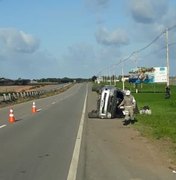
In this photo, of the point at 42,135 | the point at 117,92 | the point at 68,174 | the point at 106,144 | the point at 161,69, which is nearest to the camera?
the point at 68,174

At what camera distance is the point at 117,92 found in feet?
99.1

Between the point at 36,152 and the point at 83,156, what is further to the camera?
the point at 36,152

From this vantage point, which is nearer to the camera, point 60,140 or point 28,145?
point 28,145

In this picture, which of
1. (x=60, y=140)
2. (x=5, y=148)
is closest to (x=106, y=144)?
(x=60, y=140)

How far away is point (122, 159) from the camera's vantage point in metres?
13.5

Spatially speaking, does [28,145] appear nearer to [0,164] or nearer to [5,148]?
[5,148]

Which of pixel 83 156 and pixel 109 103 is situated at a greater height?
pixel 109 103

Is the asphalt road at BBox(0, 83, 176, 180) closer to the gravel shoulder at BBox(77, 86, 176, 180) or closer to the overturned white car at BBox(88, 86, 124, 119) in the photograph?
the gravel shoulder at BBox(77, 86, 176, 180)

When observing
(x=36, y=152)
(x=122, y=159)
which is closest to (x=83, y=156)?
(x=122, y=159)

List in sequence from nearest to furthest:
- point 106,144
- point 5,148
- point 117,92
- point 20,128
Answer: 1. point 5,148
2. point 106,144
3. point 20,128
4. point 117,92

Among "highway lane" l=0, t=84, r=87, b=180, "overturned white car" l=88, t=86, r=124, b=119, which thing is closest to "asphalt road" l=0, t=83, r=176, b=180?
"highway lane" l=0, t=84, r=87, b=180

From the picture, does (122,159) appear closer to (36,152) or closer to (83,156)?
(83,156)

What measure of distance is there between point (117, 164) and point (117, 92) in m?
17.8

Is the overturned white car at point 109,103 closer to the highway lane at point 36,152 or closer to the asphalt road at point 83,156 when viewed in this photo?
the highway lane at point 36,152
